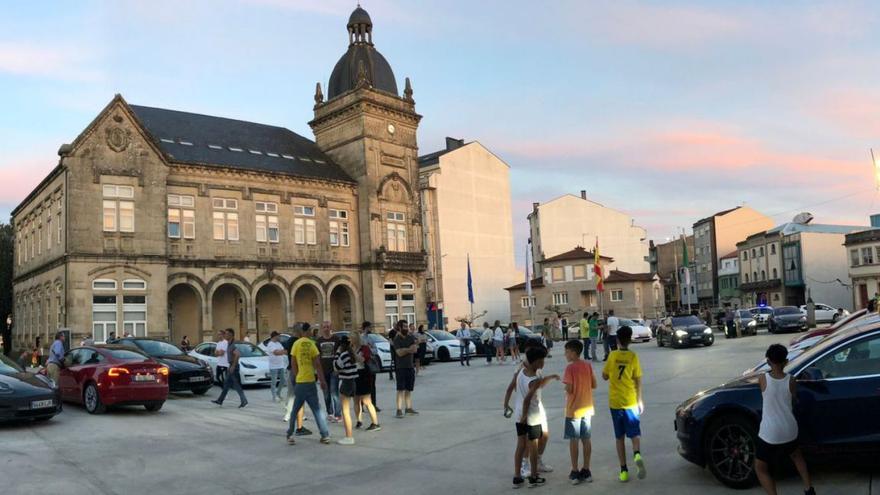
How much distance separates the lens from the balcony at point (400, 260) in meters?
45.0

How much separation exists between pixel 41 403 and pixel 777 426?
12469 mm

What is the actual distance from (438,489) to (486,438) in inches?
125

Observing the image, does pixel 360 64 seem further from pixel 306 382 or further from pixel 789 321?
pixel 306 382

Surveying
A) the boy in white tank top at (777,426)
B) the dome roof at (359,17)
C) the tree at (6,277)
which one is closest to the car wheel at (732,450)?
the boy in white tank top at (777,426)

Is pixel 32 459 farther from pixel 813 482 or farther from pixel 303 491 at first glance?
pixel 813 482

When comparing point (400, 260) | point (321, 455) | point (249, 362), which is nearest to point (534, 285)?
A: point (400, 260)

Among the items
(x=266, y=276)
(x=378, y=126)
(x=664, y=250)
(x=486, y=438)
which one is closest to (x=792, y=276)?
(x=664, y=250)

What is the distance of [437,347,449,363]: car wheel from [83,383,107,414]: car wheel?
17.8 metres

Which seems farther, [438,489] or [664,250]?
[664,250]

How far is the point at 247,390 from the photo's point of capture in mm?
21938

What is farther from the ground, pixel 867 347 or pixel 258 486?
pixel 867 347

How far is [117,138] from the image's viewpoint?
3462cm

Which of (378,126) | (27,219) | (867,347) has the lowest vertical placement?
(867,347)

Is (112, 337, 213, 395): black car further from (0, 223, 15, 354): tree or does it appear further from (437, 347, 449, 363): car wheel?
(0, 223, 15, 354): tree
